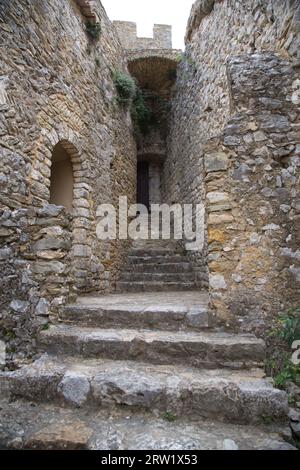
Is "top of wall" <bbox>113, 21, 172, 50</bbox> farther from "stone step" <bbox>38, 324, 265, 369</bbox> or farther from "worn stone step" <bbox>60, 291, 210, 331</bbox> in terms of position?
"stone step" <bbox>38, 324, 265, 369</bbox>

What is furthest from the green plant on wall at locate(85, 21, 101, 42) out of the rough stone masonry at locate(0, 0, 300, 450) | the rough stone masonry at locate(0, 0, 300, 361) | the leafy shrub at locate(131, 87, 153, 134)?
the leafy shrub at locate(131, 87, 153, 134)

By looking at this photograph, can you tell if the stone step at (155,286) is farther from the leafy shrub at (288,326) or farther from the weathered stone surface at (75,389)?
the weathered stone surface at (75,389)

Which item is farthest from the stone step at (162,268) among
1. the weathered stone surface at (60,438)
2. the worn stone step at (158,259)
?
the weathered stone surface at (60,438)

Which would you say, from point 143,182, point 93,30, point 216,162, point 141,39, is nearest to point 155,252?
point 216,162

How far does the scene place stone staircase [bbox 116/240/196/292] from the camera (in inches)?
205

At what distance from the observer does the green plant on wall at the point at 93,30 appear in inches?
204

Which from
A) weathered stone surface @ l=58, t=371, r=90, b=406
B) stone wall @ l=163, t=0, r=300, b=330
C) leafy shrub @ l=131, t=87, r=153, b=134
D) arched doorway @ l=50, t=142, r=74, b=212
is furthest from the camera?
leafy shrub @ l=131, t=87, r=153, b=134

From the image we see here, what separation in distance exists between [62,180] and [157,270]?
2539mm

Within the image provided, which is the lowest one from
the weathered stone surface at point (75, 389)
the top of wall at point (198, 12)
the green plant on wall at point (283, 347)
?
the weathered stone surface at point (75, 389)

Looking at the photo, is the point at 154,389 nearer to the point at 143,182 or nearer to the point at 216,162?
the point at 216,162

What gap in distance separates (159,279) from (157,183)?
5.21m

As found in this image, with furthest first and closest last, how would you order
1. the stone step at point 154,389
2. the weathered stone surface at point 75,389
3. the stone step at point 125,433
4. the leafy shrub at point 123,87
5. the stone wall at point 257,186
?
the leafy shrub at point 123,87, the stone wall at point 257,186, the weathered stone surface at point 75,389, the stone step at point 154,389, the stone step at point 125,433

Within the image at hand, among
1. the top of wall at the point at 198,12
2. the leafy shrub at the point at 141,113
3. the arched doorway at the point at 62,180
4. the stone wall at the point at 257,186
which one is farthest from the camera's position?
the leafy shrub at the point at 141,113

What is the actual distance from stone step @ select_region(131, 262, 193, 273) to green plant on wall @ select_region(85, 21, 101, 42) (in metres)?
4.48
